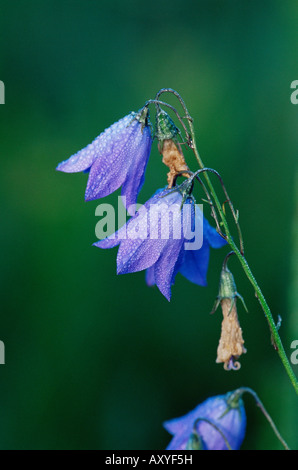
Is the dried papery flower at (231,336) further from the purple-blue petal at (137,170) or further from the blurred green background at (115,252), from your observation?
the blurred green background at (115,252)

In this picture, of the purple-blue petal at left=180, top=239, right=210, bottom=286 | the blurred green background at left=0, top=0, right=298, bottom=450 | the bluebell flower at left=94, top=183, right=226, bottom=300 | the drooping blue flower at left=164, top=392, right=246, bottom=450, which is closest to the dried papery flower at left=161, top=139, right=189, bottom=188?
the bluebell flower at left=94, top=183, right=226, bottom=300

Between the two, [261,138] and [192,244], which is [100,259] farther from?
[192,244]

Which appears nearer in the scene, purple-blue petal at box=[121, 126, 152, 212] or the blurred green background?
purple-blue petal at box=[121, 126, 152, 212]

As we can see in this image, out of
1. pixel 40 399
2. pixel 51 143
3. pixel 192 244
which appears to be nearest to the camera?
pixel 192 244

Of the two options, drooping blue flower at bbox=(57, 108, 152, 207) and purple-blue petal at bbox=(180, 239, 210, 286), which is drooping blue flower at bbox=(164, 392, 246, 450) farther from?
drooping blue flower at bbox=(57, 108, 152, 207)

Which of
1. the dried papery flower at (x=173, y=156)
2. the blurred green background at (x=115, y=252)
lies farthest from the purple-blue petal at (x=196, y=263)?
the blurred green background at (x=115, y=252)
